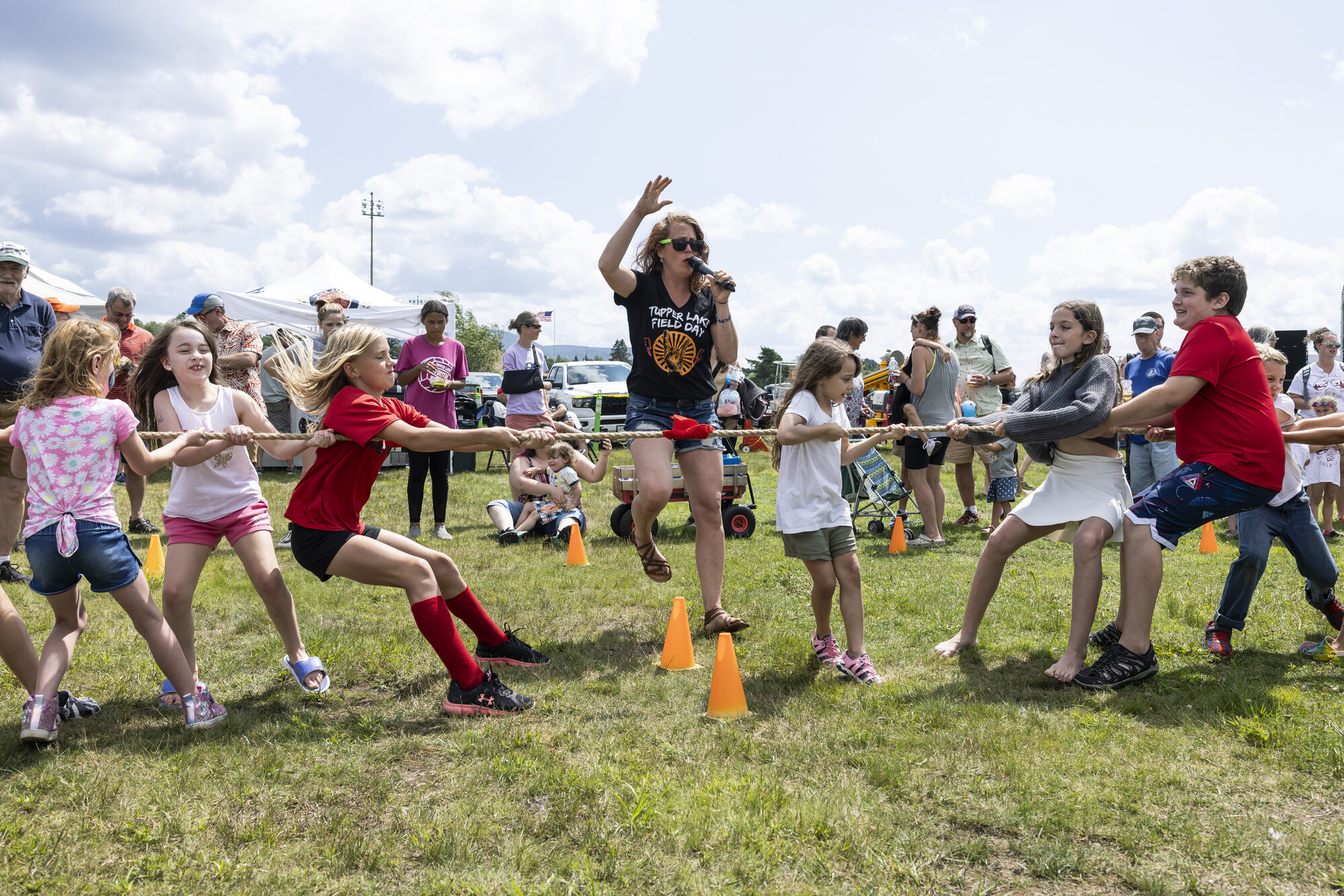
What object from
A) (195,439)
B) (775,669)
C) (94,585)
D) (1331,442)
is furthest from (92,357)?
(1331,442)

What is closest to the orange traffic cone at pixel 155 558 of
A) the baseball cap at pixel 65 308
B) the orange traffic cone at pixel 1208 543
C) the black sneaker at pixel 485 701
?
the black sneaker at pixel 485 701


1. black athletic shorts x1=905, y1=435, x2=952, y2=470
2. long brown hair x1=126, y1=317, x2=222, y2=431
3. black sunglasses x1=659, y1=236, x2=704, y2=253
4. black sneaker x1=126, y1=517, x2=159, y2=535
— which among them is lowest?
black sneaker x1=126, y1=517, x2=159, y2=535

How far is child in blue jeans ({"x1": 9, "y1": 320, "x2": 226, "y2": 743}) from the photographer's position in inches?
A: 142

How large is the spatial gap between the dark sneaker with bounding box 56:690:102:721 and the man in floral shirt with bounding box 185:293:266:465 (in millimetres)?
3560

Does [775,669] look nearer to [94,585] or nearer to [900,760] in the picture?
[900,760]

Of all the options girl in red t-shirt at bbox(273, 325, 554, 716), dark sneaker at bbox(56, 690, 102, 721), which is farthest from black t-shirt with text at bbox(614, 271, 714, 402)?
dark sneaker at bbox(56, 690, 102, 721)

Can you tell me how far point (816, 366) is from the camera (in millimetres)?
4652

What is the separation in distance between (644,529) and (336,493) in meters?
2.01

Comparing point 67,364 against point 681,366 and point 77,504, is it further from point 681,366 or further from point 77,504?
point 681,366

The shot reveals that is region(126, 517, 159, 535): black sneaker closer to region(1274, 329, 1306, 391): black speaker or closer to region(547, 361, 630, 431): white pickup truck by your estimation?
region(547, 361, 630, 431): white pickup truck

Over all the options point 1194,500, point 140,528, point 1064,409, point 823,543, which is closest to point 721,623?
point 823,543

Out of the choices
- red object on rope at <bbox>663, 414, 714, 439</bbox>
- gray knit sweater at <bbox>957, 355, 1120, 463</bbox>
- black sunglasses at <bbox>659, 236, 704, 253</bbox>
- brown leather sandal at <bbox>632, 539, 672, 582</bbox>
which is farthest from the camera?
brown leather sandal at <bbox>632, 539, 672, 582</bbox>

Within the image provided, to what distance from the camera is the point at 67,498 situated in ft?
11.8

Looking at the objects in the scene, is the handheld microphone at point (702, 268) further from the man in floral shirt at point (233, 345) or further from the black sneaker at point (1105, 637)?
the man in floral shirt at point (233, 345)
